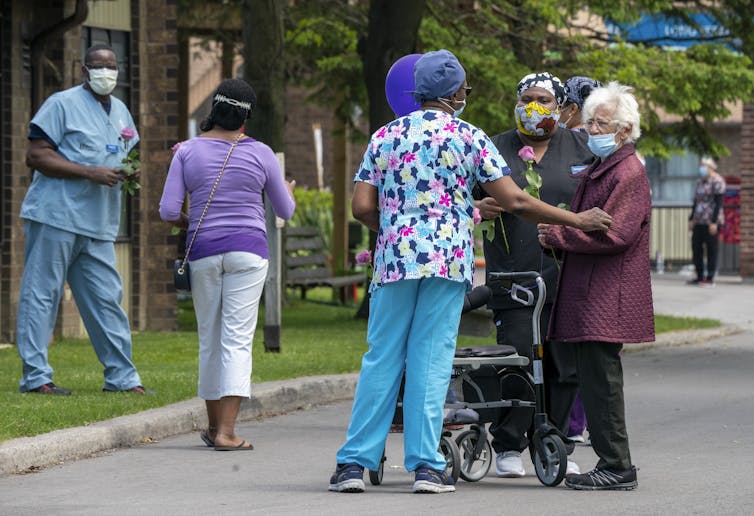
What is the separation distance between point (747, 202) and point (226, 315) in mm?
21964

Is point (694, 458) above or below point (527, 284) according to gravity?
below

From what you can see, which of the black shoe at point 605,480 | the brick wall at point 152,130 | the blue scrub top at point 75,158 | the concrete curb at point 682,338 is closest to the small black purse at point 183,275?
the blue scrub top at point 75,158

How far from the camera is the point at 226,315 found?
9.27 meters

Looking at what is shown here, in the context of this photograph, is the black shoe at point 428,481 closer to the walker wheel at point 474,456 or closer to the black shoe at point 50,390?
the walker wheel at point 474,456

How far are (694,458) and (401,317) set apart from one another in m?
2.18

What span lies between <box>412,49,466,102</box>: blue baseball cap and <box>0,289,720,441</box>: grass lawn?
284cm

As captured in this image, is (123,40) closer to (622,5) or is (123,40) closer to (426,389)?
(622,5)

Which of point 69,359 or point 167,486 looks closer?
point 167,486

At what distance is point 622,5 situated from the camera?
19438 millimetres

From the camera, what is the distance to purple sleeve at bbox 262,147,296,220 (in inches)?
366

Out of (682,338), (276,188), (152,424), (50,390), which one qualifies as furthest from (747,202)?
(276,188)

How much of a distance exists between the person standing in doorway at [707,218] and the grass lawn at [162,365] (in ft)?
24.6

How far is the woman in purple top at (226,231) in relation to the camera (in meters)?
9.16

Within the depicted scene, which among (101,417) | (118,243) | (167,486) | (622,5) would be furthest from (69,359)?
(622,5)
